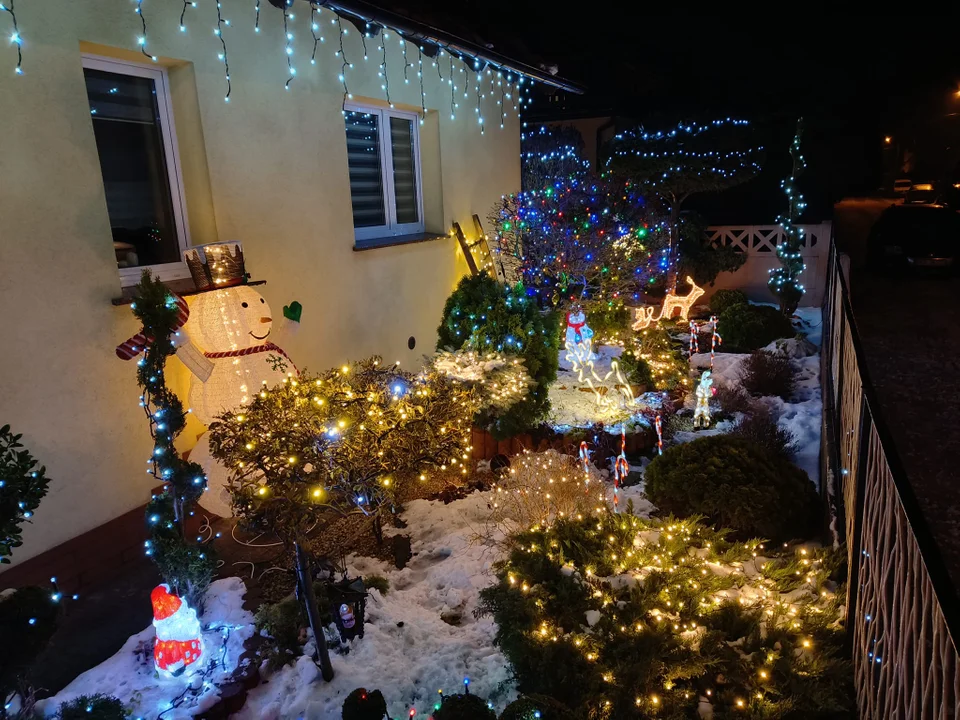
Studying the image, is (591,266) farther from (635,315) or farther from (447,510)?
(447,510)

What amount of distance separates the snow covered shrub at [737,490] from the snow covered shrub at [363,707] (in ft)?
8.16

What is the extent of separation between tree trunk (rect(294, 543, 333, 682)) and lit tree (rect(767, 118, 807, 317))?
10591 mm

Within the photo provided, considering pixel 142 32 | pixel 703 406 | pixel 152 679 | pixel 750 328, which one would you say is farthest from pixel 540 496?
pixel 750 328

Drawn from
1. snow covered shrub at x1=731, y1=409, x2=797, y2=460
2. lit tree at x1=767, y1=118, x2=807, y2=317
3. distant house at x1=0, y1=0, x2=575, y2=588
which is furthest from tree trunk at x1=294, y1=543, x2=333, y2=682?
lit tree at x1=767, y1=118, x2=807, y2=317

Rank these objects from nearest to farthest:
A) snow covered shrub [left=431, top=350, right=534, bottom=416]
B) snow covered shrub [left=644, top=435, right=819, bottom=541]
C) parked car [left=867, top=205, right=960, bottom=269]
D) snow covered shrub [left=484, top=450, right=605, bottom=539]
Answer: snow covered shrub [left=644, top=435, right=819, bottom=541] → snow covered shrub [left=484, top=450, right=605, bottom=539] → snow covered shrub [left=431, top=350, right=534, bottom=416] → parked car [left=867, top=205, right=960, bottom=269]

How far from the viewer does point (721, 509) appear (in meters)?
4.06

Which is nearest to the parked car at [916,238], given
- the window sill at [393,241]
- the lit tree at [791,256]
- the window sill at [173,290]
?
the lit tree at [791,256]

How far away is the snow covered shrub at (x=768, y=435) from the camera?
536 cm

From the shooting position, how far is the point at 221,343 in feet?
12.6

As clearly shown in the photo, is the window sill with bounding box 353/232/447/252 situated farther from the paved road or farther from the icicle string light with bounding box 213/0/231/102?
the paved road

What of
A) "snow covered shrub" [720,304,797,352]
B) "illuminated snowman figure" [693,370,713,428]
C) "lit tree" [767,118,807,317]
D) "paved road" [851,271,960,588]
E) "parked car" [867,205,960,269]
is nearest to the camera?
"paved road" [851,271,960,588]

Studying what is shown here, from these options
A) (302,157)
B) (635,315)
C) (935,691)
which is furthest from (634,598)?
(635,315)

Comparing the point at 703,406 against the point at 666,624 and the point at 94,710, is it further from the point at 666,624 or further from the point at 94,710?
the point at 94,710

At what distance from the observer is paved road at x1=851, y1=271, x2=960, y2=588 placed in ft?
15.8
